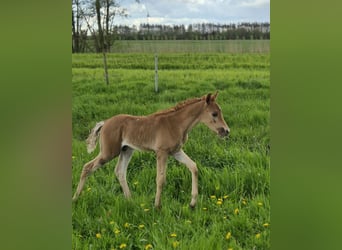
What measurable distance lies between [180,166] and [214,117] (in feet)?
0.70

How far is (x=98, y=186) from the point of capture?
187 centimetres

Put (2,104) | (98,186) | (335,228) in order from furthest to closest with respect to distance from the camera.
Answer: (98,186)
(335,228)
(2,104)

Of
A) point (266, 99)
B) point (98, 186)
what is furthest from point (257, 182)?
point (98, 186)

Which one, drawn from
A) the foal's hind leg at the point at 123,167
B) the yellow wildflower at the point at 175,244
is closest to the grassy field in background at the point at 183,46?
the foal's hind leg at the point at 123,167

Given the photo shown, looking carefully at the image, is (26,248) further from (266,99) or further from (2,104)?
(266,99)

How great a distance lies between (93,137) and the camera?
73.4 inches

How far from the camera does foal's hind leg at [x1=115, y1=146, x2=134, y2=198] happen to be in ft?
6.14

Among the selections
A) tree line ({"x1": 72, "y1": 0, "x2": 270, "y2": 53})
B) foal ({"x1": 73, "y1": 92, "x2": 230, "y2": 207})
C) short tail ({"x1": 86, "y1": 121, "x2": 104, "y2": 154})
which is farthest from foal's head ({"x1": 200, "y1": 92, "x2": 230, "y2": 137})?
short tail ({"x1": 86, "y1": 121, "x2": 104, "y2": 154})

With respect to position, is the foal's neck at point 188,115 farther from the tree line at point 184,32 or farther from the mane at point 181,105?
the tree line at point 184,32

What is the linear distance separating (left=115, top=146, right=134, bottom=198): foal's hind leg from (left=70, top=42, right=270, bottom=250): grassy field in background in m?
0.02

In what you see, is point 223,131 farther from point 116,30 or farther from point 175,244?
point 116,30

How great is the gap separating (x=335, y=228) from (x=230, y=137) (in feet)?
1.53

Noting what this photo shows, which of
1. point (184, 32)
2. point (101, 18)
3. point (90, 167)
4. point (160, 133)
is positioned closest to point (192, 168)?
point (160, 133)

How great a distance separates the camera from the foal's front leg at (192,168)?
183 cm
